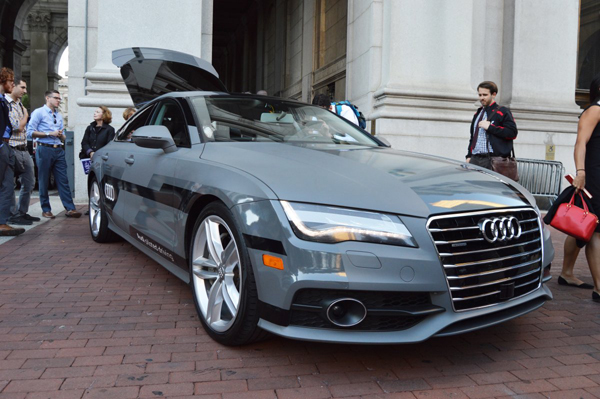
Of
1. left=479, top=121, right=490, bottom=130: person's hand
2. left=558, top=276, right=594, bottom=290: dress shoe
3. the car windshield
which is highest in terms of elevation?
left=479, top=121, right=490, bottom=130: person's hand

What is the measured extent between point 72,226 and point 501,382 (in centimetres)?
627

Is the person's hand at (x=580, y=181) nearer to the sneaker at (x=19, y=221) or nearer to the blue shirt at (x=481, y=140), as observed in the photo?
the blue shirt at (x=481, y=140)

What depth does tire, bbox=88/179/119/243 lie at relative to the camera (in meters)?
5.65

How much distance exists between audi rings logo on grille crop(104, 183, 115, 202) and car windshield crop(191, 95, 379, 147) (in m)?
1.58

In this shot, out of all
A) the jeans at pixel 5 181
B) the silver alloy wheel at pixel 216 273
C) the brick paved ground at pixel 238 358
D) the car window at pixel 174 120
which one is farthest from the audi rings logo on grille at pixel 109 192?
the silver alloy wheel at pixel 216 273

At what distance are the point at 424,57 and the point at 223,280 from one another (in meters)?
8.05

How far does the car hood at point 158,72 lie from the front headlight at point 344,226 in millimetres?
4385

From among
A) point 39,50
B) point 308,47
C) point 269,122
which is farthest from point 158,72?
point 39,50

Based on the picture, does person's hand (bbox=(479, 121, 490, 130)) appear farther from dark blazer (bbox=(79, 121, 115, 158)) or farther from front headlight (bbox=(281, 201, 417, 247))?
dark blazer (bbox=(79, 121, 115, 158))

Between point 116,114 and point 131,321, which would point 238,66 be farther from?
point 131,321

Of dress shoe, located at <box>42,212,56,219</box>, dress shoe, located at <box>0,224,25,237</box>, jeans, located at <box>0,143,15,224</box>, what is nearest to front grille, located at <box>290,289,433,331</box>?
dress shoe, located at <box>0,224,25,237</box>

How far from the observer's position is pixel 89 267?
193 inches

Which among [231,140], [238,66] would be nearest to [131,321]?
[231,140]

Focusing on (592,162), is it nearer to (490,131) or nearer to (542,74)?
(490,131)
